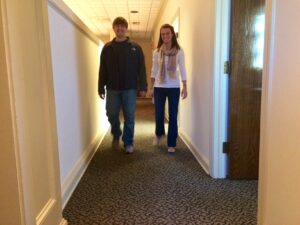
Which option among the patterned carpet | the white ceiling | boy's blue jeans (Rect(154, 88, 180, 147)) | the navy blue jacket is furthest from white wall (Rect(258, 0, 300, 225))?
the white ceiling

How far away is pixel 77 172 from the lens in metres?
2.21

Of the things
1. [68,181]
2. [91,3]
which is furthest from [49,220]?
[91,3]

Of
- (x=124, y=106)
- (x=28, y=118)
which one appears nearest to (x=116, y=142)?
(x=124, y=106)

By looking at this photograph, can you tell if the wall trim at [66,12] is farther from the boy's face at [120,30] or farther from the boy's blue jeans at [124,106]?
the boy's blue jeans at [124,106]

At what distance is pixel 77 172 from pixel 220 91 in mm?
1222

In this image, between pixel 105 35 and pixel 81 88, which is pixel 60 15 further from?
pixel 105 35

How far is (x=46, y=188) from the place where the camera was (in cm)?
137

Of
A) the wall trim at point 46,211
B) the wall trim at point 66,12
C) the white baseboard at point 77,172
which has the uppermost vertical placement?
the wall trim at point 66,12

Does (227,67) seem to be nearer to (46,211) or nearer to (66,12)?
(66,12)

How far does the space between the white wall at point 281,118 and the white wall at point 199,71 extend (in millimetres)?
933

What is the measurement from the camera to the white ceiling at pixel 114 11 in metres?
5.38

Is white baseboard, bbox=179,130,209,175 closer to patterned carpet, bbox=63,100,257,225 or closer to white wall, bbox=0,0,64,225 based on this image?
patterned carpet, bbox=63,100,257,225

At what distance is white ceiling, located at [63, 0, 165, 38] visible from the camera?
5383 millimetres

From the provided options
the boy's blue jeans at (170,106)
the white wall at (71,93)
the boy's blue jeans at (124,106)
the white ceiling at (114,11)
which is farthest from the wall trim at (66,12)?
the white ceiling at (114,11)
